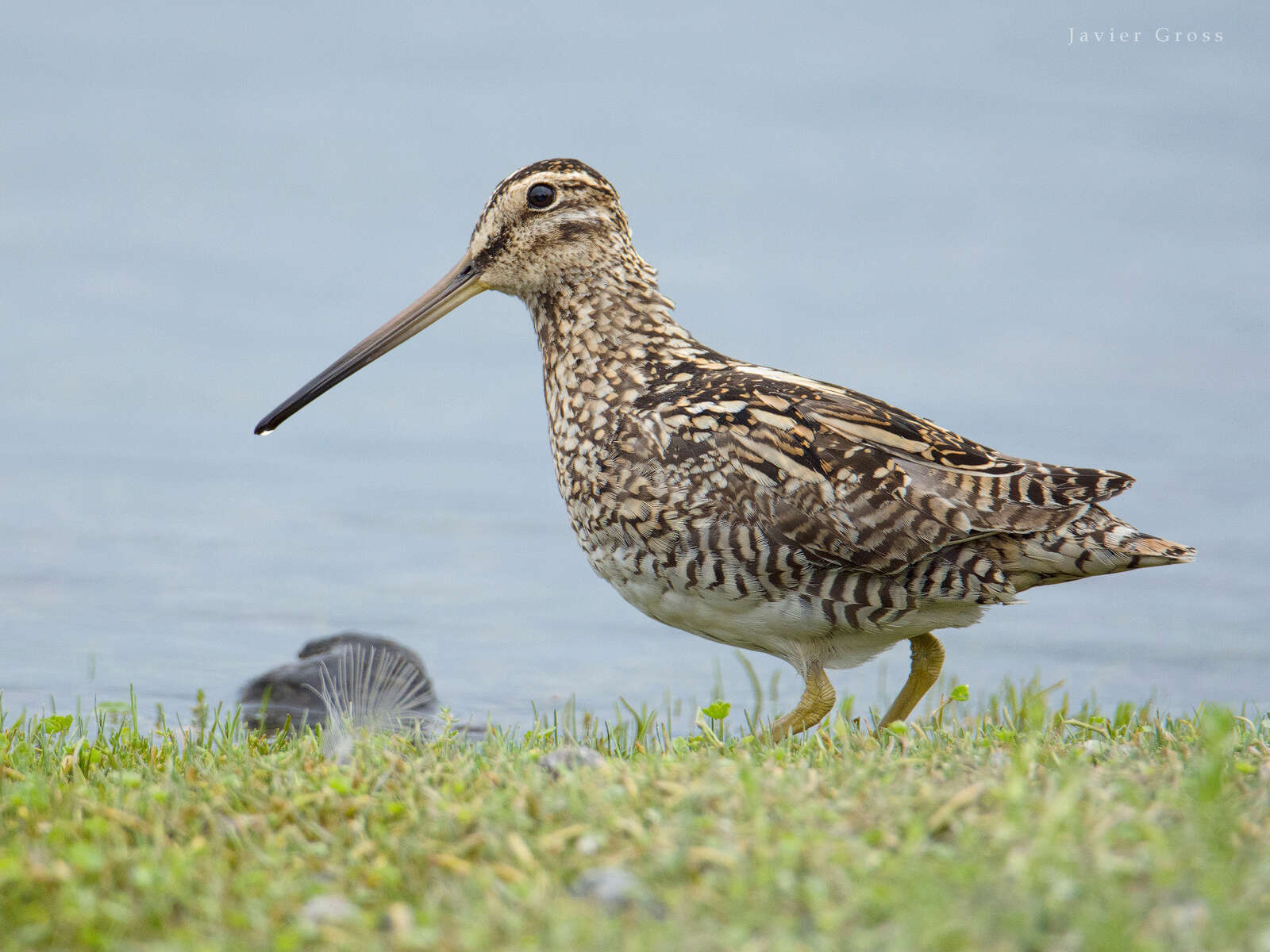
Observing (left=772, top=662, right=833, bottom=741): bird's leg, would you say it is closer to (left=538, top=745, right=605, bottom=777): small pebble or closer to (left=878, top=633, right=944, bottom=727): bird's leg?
(left=878, top=633, right=944, bottom=727): bird's leg

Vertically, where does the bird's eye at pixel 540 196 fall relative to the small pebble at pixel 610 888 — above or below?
above

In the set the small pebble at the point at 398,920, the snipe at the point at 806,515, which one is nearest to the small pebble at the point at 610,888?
the small pebble at the point at 398,920

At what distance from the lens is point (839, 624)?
18.9ft

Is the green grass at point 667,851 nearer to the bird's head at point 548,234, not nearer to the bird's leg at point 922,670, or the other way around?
the bird's leg at point 922,670

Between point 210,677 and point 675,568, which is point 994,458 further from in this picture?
point 210,677

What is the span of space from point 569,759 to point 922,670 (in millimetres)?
2486

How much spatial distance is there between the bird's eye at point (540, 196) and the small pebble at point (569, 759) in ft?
9.78

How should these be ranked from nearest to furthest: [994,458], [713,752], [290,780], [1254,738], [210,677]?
1. [290,780]
2. [713,752]
3. [1254,738]
4. [994,458]
5. [210,677]

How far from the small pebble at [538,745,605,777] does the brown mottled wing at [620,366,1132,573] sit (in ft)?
4.79

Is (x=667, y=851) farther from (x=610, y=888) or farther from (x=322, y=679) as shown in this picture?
(x=322, y=679)

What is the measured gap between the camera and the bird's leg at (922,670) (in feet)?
20.7

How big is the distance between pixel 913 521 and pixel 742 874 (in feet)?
8.65

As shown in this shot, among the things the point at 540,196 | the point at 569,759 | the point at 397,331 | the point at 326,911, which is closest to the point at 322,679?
the point at 397,331

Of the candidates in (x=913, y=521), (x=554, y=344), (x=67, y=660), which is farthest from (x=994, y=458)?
(x=67, y=660)
